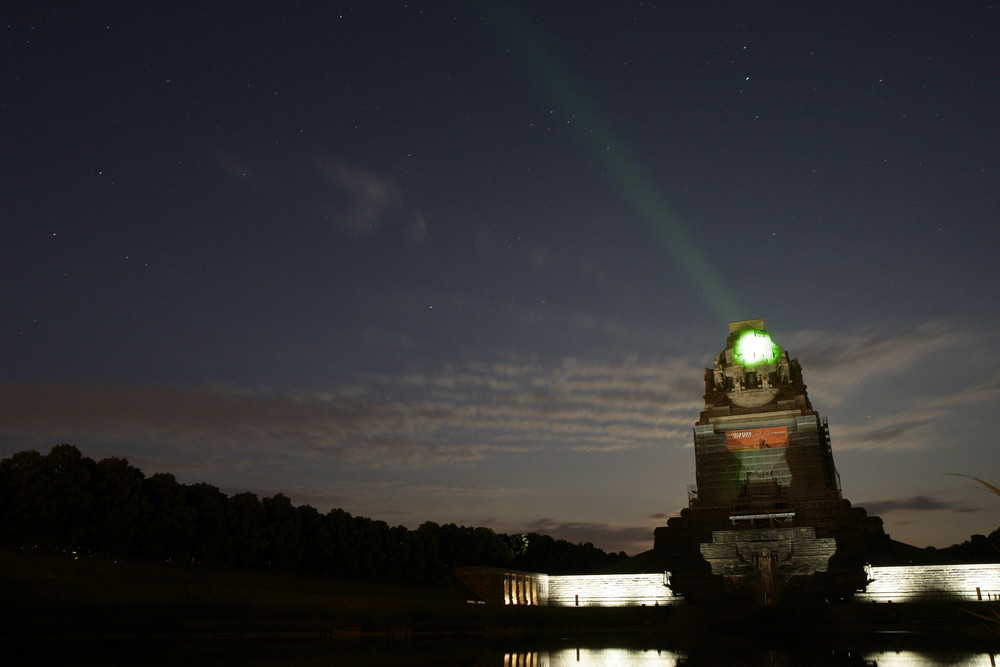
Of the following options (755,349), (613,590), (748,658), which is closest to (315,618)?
(748,658)

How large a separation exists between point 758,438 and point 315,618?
58.7 m

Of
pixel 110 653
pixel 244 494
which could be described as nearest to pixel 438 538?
pixel 244 494

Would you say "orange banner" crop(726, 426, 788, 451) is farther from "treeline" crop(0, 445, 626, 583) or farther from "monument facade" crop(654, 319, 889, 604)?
"treeline" crop(0, 445, 626, 583)

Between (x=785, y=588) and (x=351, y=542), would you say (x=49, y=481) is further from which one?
(x=785, y=588)

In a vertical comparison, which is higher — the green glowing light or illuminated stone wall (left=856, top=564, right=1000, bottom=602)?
the green glowing light

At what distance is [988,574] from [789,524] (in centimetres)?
1749

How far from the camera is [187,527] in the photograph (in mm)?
54094

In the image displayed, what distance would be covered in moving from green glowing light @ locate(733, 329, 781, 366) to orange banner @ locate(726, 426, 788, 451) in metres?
9.40

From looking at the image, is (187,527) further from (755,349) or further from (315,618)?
(755,349)

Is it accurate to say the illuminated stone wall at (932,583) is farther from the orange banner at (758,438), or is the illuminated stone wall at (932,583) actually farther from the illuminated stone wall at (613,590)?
the orange banner at (758,438)

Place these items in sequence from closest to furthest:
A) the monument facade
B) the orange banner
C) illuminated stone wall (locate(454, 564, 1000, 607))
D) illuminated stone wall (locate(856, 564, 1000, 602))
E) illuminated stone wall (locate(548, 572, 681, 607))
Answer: illuminated stone wall (locate(856, 564, 1000, 602))
illuminated stone wall (locate(454, 564, 1000, 607))
the monument facade
illuminated stone wall (locate(548, 572, 681, 607))
the orange banner

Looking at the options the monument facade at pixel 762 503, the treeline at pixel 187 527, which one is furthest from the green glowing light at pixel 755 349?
the treeline at pixel 187 527

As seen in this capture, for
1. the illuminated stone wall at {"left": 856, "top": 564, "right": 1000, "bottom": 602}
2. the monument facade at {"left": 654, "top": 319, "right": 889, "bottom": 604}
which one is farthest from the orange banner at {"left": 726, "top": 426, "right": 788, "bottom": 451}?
the illuminated stone wall at {"left": 856, "top": 564, "right": 1000, "bottom": 602}

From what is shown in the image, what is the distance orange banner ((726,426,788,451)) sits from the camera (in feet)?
272
